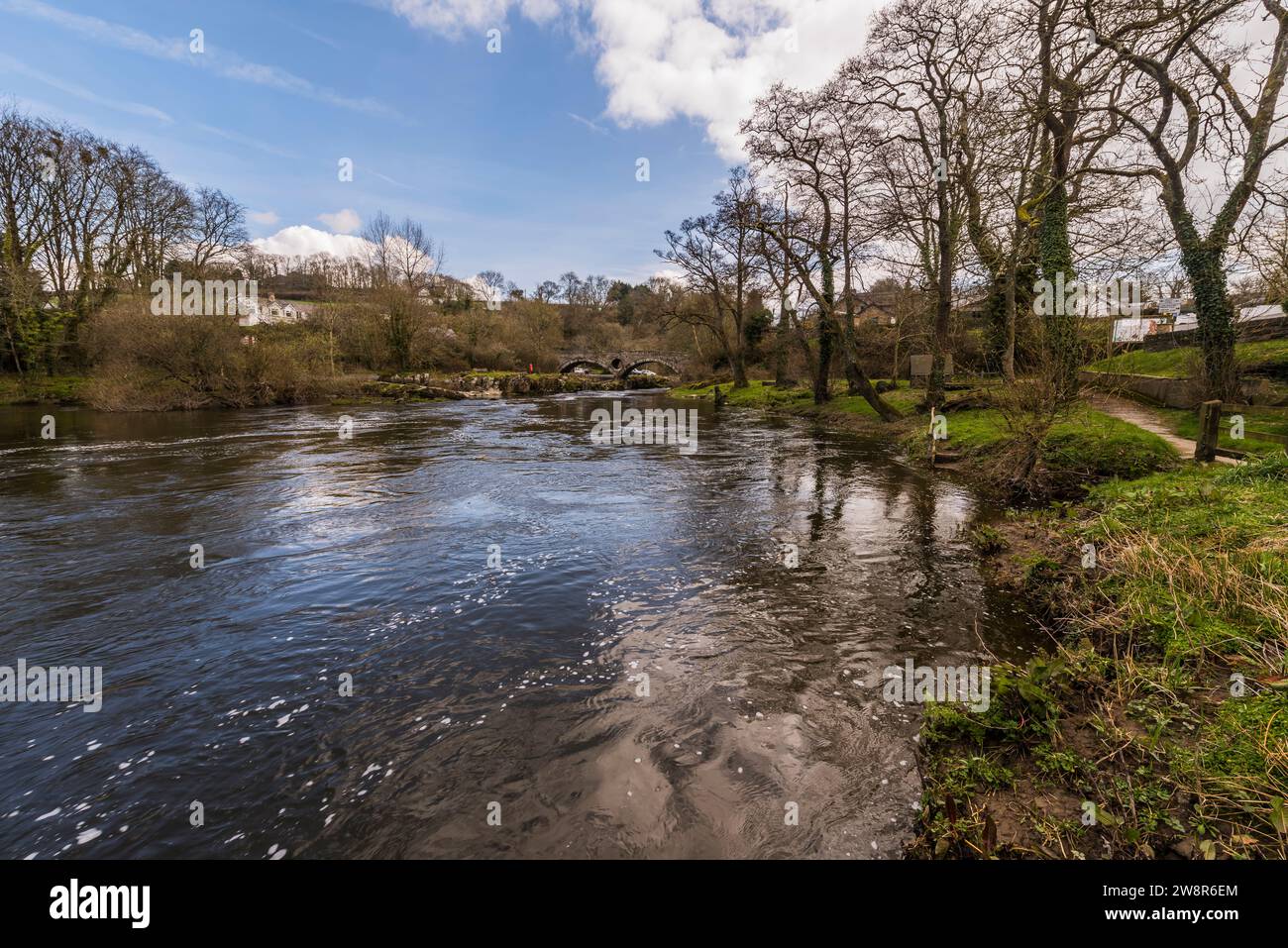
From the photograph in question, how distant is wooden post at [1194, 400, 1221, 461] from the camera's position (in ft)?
32.1

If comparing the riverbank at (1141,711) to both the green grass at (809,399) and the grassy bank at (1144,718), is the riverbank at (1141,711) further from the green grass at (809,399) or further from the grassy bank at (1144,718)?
the green grass at (809,399)

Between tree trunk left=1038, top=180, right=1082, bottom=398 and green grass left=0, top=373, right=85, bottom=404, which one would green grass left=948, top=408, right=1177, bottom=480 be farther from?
green grass left=0, top=373, right=85, bottom=404

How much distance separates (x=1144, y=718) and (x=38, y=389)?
52485mm

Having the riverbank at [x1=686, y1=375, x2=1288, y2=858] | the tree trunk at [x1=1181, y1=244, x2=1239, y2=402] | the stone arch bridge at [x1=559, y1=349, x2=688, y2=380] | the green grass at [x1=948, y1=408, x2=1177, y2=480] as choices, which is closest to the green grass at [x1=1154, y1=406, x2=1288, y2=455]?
the tree trunk at [x1=1181, y1=244, x2=1239, y2=402]

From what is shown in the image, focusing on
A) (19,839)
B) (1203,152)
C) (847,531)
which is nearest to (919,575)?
(847,531)

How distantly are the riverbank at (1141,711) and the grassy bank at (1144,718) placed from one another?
1 centimetres

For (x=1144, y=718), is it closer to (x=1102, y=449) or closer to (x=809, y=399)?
(x=1102, y=449)

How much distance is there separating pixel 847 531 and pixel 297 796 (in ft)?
26.8

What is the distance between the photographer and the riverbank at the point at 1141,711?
2.81 metres

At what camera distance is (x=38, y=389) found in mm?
34438

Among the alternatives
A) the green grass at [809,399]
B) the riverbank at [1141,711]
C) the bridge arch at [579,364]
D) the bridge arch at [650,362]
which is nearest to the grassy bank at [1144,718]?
the riverbank at [1141,711]

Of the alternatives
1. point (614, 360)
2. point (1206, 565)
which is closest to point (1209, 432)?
point (1206, 565)

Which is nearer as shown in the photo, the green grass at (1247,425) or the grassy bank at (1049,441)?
the grassy bank at (1049,441)

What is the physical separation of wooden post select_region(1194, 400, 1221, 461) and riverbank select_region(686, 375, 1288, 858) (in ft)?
13.2
